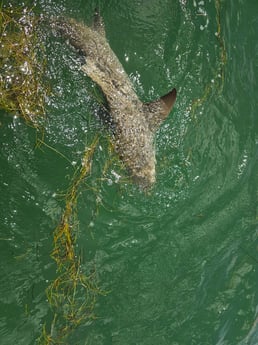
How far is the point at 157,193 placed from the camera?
6816mm

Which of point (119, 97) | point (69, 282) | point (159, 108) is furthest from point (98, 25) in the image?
point (69, 282)

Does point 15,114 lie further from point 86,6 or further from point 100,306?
point 100,306

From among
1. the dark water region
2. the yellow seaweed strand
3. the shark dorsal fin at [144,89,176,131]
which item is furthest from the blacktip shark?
the yellow seaweed strand

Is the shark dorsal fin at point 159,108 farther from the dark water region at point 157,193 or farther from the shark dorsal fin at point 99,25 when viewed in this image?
the shark dorsal fin at point 99,25

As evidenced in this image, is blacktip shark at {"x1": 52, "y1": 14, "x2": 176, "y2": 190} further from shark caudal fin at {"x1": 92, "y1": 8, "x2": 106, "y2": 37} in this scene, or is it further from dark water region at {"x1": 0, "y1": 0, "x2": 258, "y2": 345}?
dark water region at {"x1": 0, "y1": 0, "x2": 258, "y2": 345}

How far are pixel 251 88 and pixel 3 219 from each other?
3342mm

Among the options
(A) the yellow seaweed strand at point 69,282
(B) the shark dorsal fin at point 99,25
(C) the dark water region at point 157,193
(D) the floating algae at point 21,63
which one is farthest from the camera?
(A) the yellow seaweed strand at point 69,282

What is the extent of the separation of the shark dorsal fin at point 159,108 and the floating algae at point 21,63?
3.53 feet

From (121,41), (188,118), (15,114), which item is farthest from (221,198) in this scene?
(15,114)

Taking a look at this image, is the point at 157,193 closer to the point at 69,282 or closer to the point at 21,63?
the point at 69,282

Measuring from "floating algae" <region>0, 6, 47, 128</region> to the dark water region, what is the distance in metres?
0.13

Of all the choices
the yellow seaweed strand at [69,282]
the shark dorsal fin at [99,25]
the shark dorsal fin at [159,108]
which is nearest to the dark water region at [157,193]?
the yellow seaweed strand at [69,282]

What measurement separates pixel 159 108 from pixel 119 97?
0.48 metres

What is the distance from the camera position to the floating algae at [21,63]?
18.9 feet
